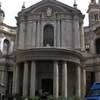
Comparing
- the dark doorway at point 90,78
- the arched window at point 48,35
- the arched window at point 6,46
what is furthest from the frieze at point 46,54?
the arched window at point 6,46

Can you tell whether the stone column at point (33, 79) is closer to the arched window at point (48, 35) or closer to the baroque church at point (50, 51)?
the baroque church at point (50, 51)

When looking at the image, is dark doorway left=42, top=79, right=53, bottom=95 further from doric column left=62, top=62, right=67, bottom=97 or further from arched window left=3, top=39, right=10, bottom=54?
arched window left=3, top=39, right=10, bottom=54

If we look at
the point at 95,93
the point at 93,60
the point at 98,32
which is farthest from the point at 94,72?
the point at 95,93

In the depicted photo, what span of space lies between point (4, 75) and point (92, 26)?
57.4 ft

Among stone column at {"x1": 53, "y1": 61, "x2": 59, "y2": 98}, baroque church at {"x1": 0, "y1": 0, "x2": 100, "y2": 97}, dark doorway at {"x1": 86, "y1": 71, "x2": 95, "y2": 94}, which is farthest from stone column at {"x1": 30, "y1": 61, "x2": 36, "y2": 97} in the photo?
dark doorway at {"x1": 86, "y1": 71, "x2": 95, "y2": 94}

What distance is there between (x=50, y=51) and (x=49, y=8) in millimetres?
10578

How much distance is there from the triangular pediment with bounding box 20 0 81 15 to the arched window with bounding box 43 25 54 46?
2.38 meters

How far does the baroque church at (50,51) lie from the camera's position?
32250 mm

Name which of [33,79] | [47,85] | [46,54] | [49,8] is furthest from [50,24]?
[33,79]

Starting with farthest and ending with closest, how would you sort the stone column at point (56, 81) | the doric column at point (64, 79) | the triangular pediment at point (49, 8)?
the triangular pediment at point (49, 8) < the doric column at point (64, 79) < the stone column at point (56, 81)

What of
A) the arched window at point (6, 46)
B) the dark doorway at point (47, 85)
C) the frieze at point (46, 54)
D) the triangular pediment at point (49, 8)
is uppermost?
the triangular pediment at point (49, 8)

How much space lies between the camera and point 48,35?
40188 millimetres

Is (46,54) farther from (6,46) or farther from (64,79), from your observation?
(6,46)

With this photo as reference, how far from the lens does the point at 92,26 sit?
157 ft
